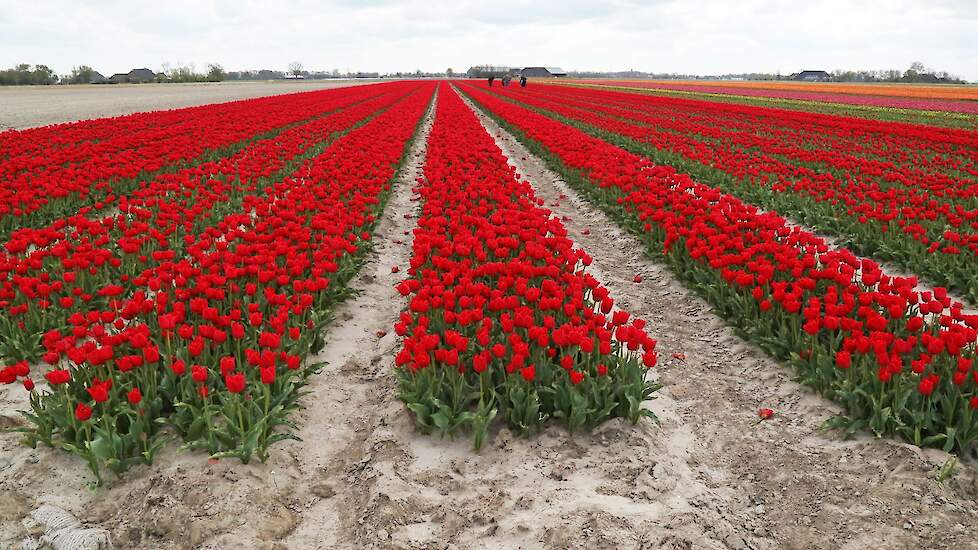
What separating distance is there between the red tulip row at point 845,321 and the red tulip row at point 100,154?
943 centimetres

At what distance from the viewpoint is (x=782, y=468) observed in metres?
4.32

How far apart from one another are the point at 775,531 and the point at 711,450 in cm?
93

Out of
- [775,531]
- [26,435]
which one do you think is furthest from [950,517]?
[26,435]

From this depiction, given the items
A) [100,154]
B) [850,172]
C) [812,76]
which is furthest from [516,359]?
[812,76]

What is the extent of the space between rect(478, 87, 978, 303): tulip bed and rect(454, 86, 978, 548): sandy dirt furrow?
3.33m

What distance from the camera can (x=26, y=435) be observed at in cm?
430

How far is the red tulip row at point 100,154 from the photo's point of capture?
1005 cm

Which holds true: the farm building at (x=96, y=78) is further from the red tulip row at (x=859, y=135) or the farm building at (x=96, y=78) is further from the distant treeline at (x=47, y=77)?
the red tulip row at (x=859, y=135)

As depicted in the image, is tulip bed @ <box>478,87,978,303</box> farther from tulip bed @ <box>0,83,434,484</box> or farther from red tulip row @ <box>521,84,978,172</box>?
tulip bed @ <box>0,83,434,484</box>

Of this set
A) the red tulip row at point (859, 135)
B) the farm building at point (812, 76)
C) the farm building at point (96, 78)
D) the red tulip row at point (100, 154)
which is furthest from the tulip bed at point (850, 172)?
the farm building at point (812, 76)

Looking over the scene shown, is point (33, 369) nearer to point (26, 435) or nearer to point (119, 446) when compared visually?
point (26, 435)

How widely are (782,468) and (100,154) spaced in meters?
16.3

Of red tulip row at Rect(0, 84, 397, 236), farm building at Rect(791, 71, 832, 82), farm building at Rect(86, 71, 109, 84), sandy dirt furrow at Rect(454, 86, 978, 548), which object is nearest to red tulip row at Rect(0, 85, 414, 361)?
red tulip row at Rect(0, 84, 397, 236)

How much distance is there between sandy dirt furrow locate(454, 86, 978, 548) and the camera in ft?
11.9
